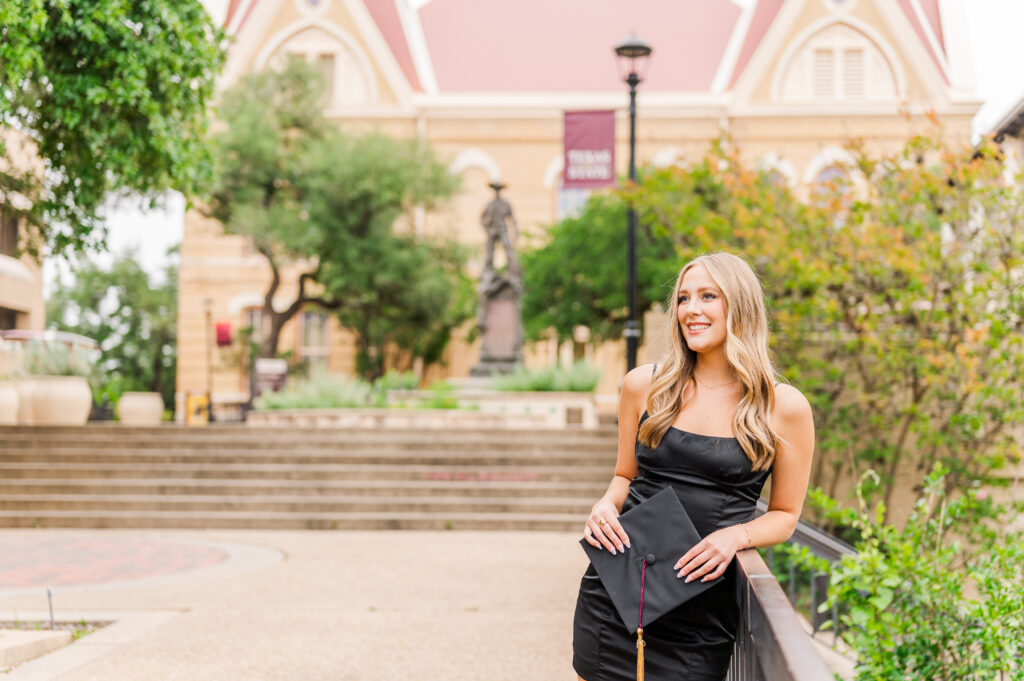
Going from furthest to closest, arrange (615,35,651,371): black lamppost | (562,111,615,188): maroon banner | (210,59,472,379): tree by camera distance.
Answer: (210,59,472,379): tree → (562,111,615,188): maroon banner → (615,35,651,371): black lamppost

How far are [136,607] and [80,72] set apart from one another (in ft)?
17.1

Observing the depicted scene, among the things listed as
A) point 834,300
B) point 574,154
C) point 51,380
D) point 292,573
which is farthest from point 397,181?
point 292,573

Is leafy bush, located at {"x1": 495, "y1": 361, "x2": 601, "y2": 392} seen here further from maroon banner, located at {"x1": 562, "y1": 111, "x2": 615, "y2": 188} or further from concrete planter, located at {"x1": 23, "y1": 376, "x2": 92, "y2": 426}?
concrete planter, located at {"x1": 23, "y1": 376, "x2": 92, "y2": 426}

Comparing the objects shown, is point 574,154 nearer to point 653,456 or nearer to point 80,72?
point 80,72

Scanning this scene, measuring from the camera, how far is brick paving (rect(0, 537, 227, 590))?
343 inches

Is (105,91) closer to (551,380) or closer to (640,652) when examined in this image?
(640,652)

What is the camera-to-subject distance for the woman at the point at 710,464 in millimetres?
2658

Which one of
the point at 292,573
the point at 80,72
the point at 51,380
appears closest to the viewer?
the point at 292,573

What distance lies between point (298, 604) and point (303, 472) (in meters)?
Result: 7.52

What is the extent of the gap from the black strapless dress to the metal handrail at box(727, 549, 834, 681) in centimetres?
7

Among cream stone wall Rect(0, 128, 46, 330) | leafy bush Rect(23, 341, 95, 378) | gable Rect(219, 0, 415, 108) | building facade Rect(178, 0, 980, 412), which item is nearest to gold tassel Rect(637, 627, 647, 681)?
leafy bush Rect(23, 341, 95, 378)

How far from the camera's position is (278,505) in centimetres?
1380

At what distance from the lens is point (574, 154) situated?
1493 cm

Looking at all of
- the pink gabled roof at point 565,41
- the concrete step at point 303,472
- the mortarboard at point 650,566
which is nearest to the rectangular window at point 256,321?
the pink gabled roof at point 565,41
